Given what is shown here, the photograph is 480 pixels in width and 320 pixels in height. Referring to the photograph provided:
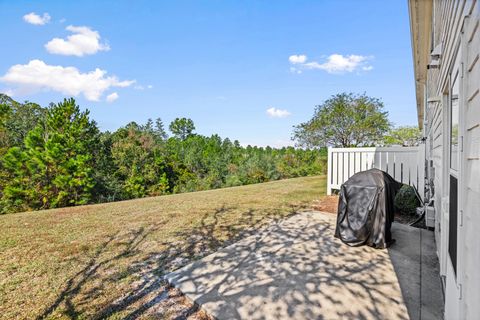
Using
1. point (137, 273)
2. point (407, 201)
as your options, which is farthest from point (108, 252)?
point (407, 201)

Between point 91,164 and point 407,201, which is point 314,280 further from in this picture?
point 91,164

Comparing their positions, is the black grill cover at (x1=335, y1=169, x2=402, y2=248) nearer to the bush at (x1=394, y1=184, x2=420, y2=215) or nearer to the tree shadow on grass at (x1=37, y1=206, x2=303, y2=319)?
the tree shadow on grass at (x1=37, y1=206, x2=303, y2=319)

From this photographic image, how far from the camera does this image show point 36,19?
23.1ft

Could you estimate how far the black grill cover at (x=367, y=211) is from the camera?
10.9 ft

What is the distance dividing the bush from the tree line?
12.2 m

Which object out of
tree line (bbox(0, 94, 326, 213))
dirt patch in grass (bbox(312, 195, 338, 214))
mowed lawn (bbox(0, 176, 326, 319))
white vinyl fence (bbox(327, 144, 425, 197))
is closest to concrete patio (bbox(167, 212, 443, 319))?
mowed lawn (bbox(0, 176, 326, 319))

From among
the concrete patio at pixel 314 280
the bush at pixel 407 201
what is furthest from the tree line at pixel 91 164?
the concrete patio at pixel 314 280

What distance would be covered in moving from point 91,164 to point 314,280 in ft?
60.5

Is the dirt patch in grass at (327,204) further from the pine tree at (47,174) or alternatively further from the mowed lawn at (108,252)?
the pine tree at (47,174)

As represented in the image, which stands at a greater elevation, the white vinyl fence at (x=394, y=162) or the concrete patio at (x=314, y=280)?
the white vinyl fence at (x=394, y=162)

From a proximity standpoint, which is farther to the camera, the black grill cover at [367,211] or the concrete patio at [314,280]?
the black grill cover at [367,211]

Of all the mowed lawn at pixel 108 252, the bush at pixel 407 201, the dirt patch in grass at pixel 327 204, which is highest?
the bush at pixel 407 201

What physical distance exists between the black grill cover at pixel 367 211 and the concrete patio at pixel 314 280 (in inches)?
6.0

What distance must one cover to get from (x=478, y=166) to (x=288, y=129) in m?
17.9
